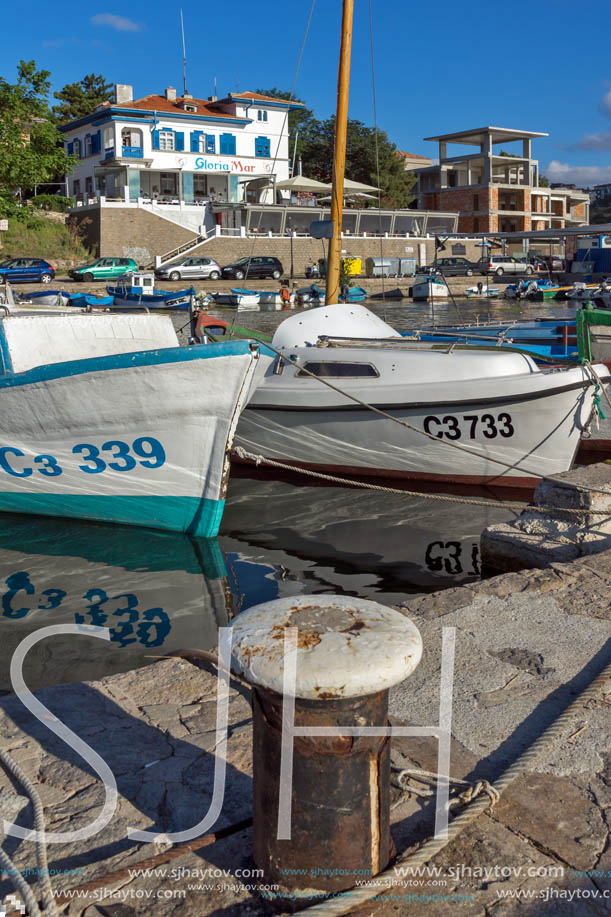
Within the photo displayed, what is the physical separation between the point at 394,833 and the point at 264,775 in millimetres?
578

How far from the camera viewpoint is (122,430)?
8477 mm

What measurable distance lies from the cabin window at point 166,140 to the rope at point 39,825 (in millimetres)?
60585

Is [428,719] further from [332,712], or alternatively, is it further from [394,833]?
[332,712]

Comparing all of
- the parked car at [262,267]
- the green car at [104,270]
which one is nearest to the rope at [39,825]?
the green car at [104,270]

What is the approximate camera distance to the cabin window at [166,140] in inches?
2283

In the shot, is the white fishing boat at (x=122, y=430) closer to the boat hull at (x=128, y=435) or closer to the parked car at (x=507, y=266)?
the boat hull at (x=128, y=435)

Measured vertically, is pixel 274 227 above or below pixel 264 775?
above

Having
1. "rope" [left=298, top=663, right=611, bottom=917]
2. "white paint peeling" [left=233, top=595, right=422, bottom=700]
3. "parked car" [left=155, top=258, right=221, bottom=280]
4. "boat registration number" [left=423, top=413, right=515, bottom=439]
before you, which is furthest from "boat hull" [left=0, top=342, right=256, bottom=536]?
"parked car" [left=155, top=258, right=221, bottom=280]

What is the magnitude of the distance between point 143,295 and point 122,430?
28.0m

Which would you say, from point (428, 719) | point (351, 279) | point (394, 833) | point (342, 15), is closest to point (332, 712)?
point (394, 833)

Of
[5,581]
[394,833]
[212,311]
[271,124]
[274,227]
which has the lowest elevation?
[5,581]

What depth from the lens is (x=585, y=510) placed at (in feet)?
19.5

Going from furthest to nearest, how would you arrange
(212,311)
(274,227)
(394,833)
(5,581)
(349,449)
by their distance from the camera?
(274,227)
(212,311)
(349,449)
(5,581)
(394,833)

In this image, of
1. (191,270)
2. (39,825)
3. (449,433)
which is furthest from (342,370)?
(191,270)
